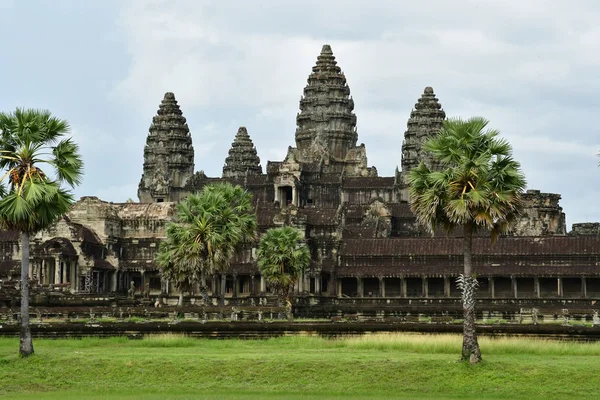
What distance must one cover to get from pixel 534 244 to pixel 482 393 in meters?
60.6

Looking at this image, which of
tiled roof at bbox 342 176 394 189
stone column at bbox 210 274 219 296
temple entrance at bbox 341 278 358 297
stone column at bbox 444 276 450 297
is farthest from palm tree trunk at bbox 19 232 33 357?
tiled roof at bbox 342 176 394 189

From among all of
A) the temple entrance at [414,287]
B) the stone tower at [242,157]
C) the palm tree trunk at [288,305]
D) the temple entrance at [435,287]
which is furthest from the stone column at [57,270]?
the stone tower at [242,157]

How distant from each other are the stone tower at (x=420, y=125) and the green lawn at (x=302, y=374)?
333ft

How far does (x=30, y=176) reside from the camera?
137 feet

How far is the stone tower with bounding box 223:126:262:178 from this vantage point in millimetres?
168125

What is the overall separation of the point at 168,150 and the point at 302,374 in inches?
4397

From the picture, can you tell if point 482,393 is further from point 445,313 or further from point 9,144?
point 445,313

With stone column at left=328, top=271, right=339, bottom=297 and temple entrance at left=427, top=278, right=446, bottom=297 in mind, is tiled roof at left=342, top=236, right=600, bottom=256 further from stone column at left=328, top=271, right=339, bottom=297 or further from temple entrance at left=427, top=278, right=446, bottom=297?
stone column at left=328, top=271, right=339, bottom=297

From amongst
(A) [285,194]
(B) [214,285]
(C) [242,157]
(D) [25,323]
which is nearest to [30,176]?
(D) [25,323]

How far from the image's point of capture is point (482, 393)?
119 ft

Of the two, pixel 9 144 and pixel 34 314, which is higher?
pixel 9 144

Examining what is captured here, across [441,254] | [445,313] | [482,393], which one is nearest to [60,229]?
[441,254]

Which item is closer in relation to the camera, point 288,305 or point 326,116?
point 288,305

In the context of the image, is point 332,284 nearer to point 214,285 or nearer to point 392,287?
point 392,287
